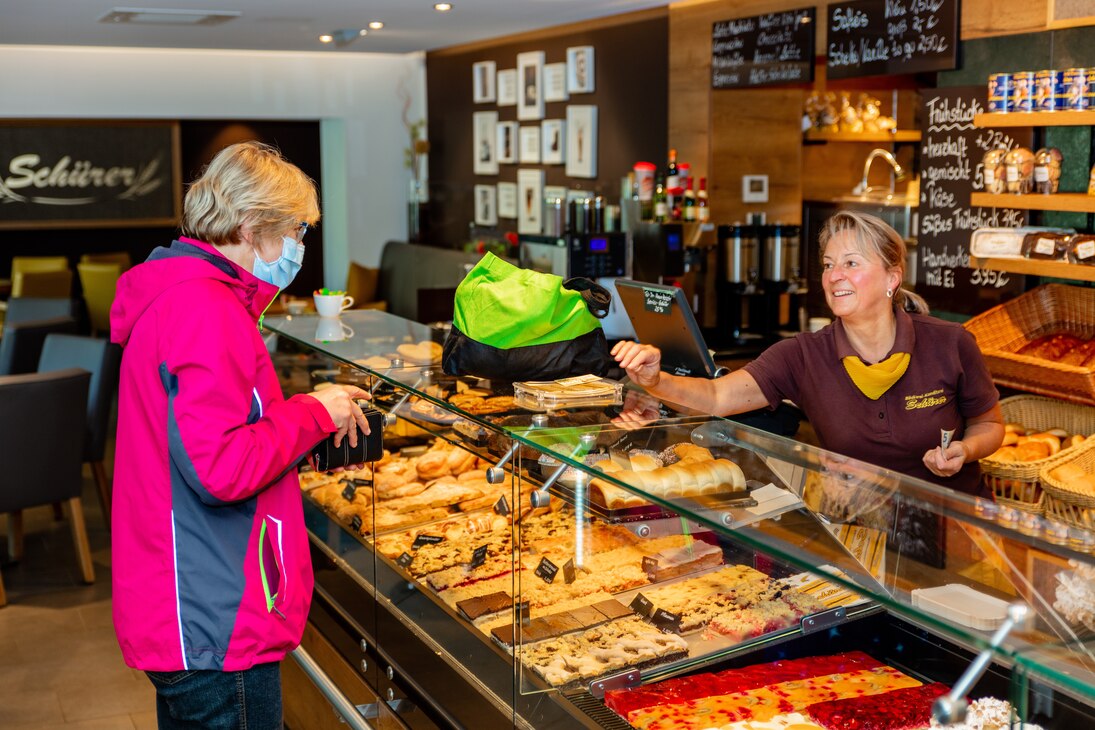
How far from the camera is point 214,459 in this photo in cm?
195

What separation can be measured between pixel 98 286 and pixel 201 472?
8867mm

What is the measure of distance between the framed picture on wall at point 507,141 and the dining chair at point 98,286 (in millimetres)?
3671

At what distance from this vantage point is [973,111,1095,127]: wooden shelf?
3864mm

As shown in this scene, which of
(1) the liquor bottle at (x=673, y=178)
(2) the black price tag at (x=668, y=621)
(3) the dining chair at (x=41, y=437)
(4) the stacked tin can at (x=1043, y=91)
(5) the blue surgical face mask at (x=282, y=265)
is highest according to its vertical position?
(4) the stacked tin can at (x=1043, y=91)

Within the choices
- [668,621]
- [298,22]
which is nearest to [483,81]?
[298,22]

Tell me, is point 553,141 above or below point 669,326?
above

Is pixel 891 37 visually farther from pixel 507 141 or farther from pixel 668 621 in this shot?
pixel 507 141

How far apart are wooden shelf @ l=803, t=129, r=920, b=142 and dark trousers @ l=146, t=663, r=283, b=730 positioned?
5.87 meters

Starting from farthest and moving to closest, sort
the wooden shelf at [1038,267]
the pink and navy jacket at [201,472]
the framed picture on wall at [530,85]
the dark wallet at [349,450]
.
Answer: the framed picture on wall at [530,85]
the wooden shelf at [1038,267]
the dark wallet at [349,450]
the pink and navy jacket at [201,472]

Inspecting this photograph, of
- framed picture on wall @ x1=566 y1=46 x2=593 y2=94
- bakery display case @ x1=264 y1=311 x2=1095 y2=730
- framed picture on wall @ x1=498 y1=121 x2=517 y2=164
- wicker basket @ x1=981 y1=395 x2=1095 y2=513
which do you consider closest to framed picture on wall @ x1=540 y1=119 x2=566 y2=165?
framed picture on wall @ x1=566 y1=46 x2=593 y2=94

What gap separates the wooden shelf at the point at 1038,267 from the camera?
150 inches

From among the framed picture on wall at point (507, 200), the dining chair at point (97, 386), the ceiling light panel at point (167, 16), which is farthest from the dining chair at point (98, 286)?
the dining chair at point (97, 386)

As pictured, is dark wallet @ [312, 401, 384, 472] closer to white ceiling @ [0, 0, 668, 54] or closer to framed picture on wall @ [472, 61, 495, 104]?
white ceiling @ [0, 0, 668, 54]

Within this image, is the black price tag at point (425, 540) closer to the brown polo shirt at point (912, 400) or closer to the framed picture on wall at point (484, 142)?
the brown polo shirt at point (912, 400)
